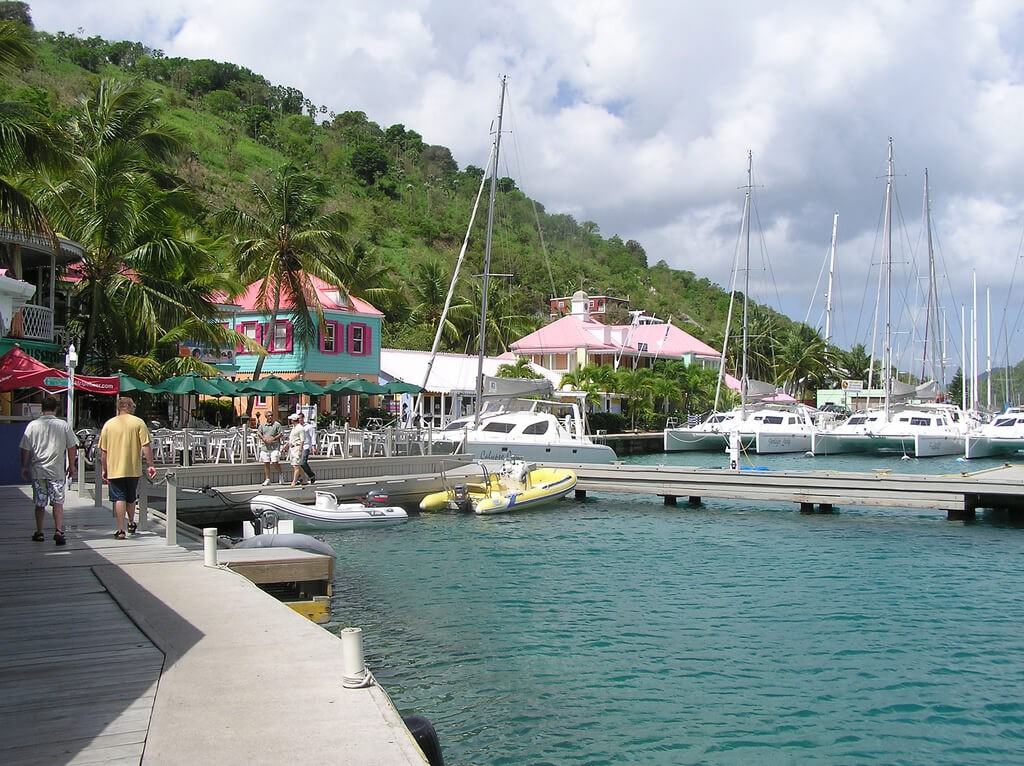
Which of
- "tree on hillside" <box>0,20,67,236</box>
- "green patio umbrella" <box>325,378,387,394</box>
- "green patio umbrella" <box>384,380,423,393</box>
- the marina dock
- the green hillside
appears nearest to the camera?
"tree on hillside" <box>0,20,67,236</box>

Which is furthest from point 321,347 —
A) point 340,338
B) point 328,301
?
point 328,301

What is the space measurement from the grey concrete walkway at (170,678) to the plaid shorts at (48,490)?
4.42ft

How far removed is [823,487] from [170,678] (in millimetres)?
23519

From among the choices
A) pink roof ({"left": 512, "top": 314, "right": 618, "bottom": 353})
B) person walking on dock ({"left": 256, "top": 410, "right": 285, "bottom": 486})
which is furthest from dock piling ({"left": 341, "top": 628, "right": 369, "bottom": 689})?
pink roof ({"left": 512, "top": 314, "right": 618, "bottom": 353})

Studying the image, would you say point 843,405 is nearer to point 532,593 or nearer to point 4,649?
point 532,593

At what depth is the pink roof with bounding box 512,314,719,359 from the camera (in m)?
66.2

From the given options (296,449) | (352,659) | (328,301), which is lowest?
(352,659)

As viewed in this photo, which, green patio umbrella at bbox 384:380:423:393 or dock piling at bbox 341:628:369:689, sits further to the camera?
green patio umbrella at bbox 384:380:423:393

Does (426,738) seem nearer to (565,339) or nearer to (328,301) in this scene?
(328,301)

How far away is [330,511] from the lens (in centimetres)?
2259

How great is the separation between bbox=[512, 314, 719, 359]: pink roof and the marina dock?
34.8m

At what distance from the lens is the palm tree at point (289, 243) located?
37344mm

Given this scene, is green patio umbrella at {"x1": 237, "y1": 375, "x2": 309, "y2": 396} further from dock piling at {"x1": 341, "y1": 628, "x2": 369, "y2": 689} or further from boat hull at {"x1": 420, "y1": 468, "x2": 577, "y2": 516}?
dock piling at {"x1": 341, "y1": 628, "x2": 369, "y2": 689}

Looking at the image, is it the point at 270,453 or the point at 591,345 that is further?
the point at 591,345
